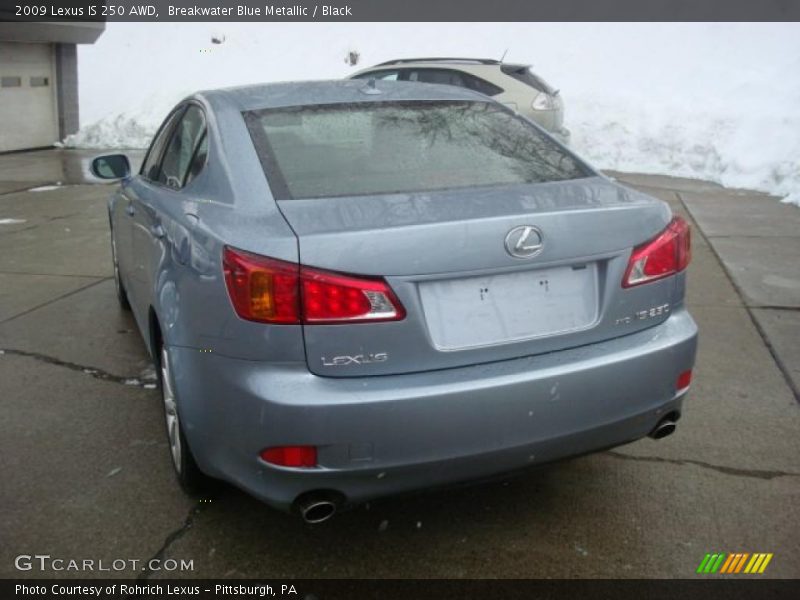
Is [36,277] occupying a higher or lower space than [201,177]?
lower

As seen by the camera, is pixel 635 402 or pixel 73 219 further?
pixel 73 219

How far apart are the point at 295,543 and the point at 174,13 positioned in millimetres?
21049

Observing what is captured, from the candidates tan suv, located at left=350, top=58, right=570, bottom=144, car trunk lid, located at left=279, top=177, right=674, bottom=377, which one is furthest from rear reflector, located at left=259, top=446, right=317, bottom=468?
tan suv, located at left=350, top=58, right=570, bottom=144

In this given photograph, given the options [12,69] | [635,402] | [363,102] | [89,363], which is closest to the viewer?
[635,402]

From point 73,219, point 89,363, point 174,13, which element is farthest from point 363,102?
point 174,13

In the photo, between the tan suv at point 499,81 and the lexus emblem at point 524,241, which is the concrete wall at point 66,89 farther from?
the lexus emblem at point 524,241

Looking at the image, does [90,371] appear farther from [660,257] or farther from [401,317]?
[660,257]

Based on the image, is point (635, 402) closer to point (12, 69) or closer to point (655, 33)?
point (12, 69)

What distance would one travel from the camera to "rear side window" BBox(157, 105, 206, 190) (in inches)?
131

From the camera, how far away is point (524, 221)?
2.47 meters

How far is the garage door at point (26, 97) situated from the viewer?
46.2 feet

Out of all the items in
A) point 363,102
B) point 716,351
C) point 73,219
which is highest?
point 363,102

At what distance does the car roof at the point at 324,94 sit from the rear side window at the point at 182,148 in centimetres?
11

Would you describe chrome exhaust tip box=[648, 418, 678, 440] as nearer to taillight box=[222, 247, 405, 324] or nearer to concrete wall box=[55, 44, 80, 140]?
taillight box=[222, 247, 405, 324]
